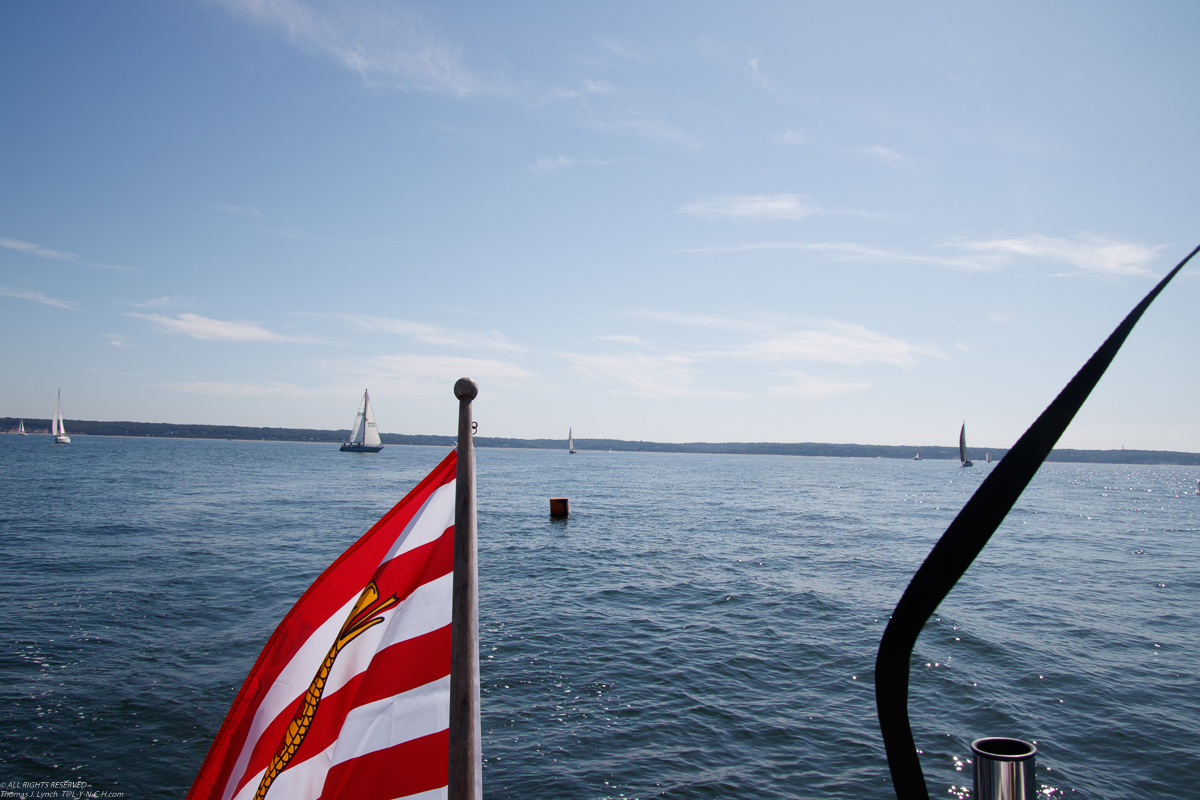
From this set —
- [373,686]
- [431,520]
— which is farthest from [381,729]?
[431,520]

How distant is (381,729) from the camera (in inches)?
138

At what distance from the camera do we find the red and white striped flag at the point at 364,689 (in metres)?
3.48

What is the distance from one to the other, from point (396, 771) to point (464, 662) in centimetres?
111

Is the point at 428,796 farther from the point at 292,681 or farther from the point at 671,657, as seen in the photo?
the point at 671,657

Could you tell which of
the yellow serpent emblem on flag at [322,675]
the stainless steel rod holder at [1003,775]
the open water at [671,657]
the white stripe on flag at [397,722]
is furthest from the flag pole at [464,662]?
the open water at [671,657]

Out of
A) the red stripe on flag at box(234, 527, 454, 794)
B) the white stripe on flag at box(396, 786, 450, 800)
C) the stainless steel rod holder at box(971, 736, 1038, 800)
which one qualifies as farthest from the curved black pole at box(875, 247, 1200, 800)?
the white stripe on flag at box(396, 786, 450, 800)

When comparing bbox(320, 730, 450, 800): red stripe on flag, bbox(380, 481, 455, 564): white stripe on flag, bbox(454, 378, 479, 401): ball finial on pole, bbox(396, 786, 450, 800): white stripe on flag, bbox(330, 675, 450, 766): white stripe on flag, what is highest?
bbox(454, 378, 479, 401): ball finial on pole

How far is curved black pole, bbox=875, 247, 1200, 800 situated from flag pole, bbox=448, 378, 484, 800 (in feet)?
6.56

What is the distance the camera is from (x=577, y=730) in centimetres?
1061

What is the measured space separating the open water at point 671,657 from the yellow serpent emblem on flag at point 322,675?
632 cm

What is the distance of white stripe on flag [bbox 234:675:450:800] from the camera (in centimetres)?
349

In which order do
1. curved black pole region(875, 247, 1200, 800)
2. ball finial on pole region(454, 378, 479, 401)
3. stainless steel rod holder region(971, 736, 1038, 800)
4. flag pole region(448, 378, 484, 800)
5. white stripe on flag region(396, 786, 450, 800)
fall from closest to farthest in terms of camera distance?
curved black pole region(875, 247, 1200, 800)
stainless steel rod holder region(971, 736, 1038, 800)
flag pole region(448, 378, 484, 800)
ball finial on pole region(454, 378, 479, 401)
white stripe on flag region(396, 786, 450, 800)

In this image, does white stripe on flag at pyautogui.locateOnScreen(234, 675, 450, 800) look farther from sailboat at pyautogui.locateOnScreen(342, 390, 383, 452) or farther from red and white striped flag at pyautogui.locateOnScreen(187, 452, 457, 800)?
→ sailboat at pyautogui.locateOnScreen(342, 390, 383, 452)

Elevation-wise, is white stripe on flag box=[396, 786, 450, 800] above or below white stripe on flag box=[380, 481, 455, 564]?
below
